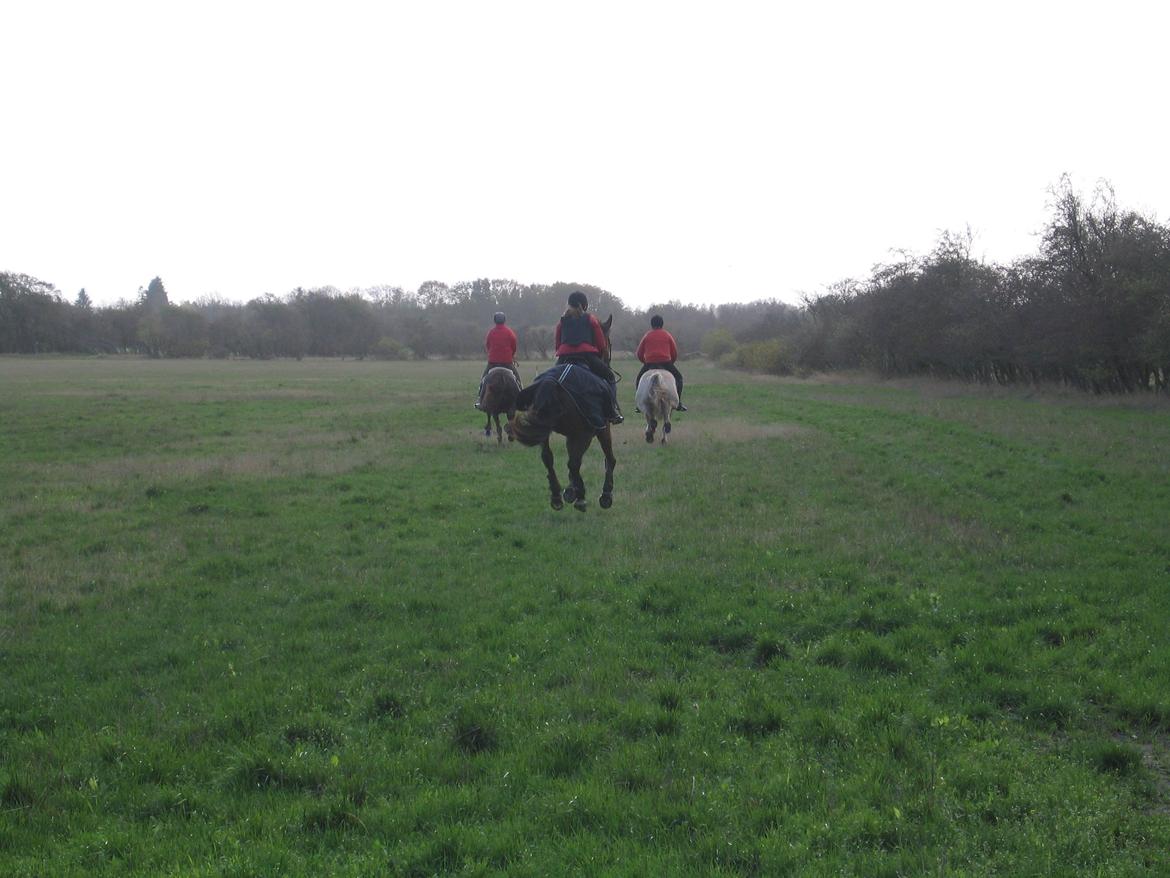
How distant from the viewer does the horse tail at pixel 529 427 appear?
989 cm

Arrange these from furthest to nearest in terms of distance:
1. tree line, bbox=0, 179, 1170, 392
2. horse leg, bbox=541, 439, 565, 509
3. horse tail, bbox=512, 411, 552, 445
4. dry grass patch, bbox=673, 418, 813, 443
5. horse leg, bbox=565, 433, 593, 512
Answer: tree line, bbox=0, 179, 1170, 392 < dry grass patch, bbox=673, 418, 813, 443 < horse leg, bbox=541, 439, 565, 509 < horse leg, bbox=565, 433, 593, 512 < horse tail, bbox=512, 411, 552, 445

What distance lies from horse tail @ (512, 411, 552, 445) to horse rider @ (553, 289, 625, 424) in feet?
3.47

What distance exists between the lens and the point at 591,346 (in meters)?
10.9

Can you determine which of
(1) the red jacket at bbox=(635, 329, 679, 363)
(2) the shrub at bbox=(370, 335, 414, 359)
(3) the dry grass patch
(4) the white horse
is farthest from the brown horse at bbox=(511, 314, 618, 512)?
(2) the shrub at bbox=(370, 335, 414, 359)

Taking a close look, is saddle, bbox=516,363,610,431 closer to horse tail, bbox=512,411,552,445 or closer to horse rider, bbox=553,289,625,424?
horse tail, bbox=512,411,552,445

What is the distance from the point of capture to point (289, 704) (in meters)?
6.38

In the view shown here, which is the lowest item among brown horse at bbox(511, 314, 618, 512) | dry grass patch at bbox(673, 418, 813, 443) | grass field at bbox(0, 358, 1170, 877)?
grass field at bbox(0, 358, 1170, 877)

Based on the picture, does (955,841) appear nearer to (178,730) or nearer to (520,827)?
(520,827)

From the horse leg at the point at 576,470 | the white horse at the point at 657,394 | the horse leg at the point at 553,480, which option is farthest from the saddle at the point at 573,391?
the white horse at the point at 657,394

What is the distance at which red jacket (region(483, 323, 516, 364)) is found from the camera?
1543 centimetres

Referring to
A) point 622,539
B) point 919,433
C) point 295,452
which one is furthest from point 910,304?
point 622,539

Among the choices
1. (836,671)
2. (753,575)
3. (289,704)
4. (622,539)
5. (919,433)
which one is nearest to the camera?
(289,704)

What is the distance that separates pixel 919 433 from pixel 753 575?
16.5 metres

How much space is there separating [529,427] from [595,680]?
3856mm
